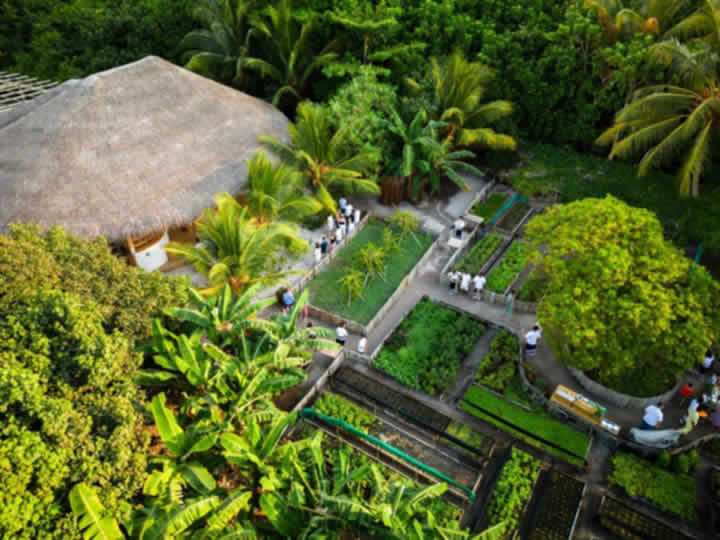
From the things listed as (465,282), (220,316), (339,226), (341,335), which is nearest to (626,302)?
(465,282)

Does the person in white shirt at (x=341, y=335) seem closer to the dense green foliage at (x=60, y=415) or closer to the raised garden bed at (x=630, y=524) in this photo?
the dense green foliage at (x=60, y=415)

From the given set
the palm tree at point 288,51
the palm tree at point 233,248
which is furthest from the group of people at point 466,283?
the palm tree at point 288,51

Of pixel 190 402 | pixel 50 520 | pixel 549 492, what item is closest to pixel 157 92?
pixel 190 402

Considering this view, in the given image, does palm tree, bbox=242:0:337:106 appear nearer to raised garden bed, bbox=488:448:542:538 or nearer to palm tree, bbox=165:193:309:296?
palm tree, bbox=165:193:309:296

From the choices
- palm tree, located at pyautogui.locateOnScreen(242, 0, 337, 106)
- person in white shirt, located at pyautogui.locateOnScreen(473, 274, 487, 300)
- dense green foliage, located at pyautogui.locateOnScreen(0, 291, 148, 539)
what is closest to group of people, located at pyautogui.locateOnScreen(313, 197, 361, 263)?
person in white shirt, located at pyautogui.locateOnScreen(473, 274, 487, 300)

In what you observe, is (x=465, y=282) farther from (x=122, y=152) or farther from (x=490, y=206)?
(x=122, y=152)

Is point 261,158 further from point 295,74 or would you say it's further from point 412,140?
point 295,74
